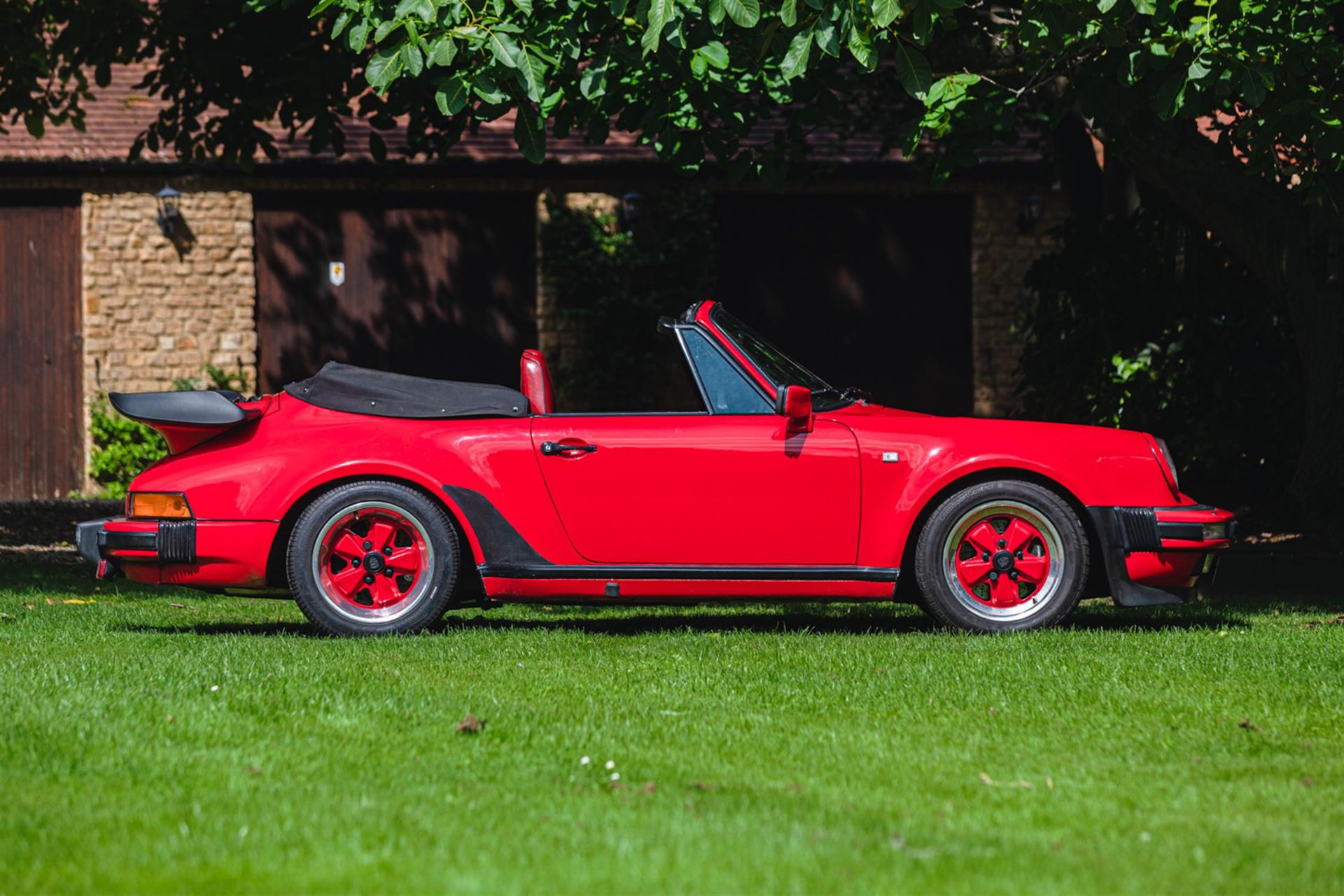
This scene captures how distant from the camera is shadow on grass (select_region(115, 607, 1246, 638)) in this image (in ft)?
24.8

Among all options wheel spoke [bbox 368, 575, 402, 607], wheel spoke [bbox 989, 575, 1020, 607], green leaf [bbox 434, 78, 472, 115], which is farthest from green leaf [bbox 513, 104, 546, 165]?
wheel spoke [bbox 989, 575, 1020, 607]

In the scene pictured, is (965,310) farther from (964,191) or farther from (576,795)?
(576,795)

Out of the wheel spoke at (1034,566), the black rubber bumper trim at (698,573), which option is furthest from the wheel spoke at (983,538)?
the black rubber bumper trim at (698,573)

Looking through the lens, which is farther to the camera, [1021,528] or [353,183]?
[353,183]

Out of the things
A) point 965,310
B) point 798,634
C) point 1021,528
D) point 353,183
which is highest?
point 353,183

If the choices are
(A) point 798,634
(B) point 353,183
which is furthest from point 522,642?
(B) point 353,183

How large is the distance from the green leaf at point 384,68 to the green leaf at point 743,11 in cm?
144

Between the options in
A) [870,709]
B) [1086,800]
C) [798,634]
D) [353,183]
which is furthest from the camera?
[353,183]

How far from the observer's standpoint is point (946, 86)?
8.73 meters

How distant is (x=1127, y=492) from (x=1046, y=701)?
1853mm

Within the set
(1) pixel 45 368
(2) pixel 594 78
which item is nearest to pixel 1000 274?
(1) pixel 45 368

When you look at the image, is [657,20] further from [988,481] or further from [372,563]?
[372,563]

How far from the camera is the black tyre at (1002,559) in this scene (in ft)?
23.1

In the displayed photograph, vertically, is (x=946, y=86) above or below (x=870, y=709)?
above
